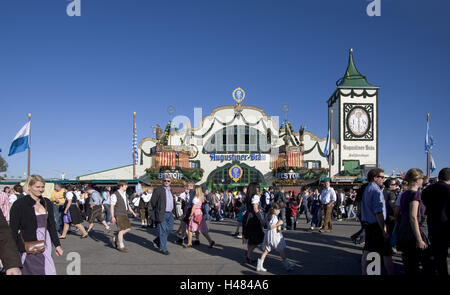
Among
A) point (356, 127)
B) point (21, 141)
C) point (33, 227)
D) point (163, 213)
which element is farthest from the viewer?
point (356, 127)

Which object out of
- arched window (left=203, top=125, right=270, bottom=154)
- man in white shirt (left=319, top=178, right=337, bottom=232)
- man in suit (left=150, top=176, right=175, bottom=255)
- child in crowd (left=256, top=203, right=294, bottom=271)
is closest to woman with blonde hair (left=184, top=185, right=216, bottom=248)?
man in suit (left=150, top=176, right=175, bottom=255)

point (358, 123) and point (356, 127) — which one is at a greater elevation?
point (358, 123)

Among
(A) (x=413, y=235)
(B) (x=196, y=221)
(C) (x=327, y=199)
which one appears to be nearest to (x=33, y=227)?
(A) (x=413, y=235)

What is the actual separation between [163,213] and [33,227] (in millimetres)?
4794

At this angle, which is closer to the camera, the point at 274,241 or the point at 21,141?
the point at 274,241

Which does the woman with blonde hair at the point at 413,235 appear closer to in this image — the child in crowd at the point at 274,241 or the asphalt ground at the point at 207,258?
the asphalt ground at the point at 207,258

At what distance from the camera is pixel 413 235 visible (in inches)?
205

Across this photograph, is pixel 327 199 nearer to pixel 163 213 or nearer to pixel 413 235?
pixel 163 213

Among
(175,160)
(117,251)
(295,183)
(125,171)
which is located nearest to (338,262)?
(117,251)

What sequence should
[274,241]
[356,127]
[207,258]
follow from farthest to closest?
[356,127] → [207,258] → [274,241]

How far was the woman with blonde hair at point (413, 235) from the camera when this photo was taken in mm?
5074

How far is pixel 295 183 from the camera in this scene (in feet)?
107

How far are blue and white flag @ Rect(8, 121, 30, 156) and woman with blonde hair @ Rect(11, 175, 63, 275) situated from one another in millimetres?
22160
